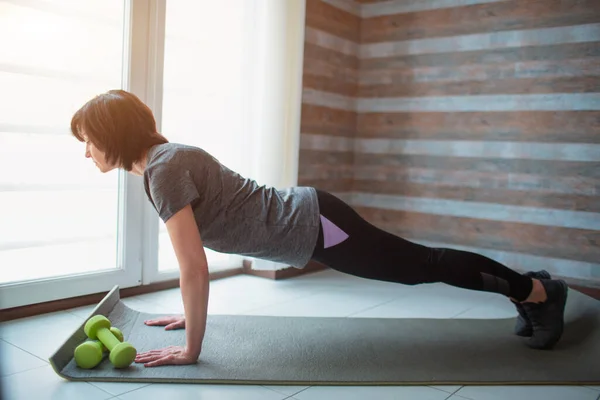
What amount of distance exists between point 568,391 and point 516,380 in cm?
16

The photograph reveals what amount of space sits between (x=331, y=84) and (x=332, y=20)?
40cm

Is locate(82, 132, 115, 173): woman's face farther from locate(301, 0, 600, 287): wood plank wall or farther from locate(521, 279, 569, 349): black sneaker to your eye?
locate(301, 0, 600, 287): wood plank wall

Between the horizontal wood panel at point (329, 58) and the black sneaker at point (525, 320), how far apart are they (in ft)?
6.15

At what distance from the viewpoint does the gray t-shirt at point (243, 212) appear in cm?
194

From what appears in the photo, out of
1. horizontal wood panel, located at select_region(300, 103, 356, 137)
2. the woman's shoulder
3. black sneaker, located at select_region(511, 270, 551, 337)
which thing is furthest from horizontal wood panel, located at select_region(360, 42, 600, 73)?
the woman's shoulder

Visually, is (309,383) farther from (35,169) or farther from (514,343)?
(35,169)

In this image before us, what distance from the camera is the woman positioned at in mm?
1874

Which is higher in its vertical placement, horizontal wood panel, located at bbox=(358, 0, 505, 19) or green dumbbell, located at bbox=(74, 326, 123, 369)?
horizontal wood panel, located at bbox=(358, 0, 505, 19)

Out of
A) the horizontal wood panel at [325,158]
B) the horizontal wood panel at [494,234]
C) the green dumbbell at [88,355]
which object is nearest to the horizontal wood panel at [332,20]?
the horizontal wood panel at [325,158]

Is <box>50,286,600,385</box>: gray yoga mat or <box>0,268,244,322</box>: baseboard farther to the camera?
<box>0,268,244,322</box>: baseboard

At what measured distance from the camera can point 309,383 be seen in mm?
1930

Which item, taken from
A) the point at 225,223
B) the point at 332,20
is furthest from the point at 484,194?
the point at 225,223

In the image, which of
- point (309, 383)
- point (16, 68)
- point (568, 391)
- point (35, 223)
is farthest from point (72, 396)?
point (568, 391)

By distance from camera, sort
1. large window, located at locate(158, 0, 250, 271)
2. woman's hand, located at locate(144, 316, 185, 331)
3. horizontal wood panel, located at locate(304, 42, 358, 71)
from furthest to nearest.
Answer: horizontal wood panel, located at locate(304, 42, 358, 71) < large window, located at locate(158, 0, 250, 271) < woman's hand, located at locate(144, 316, 185, 331)
